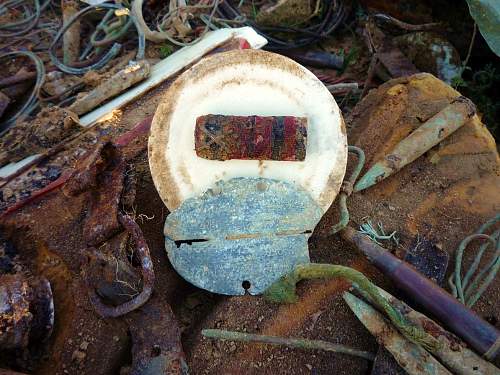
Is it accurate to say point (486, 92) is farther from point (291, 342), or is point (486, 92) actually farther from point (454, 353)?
point (291, 342)

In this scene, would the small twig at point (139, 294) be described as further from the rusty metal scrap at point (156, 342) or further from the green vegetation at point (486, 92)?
the green vegetation at point (486, 92)

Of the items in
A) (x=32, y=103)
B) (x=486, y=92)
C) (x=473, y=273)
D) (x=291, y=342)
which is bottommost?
(x=32, y=103)

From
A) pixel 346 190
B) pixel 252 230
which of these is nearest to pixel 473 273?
pixel 346 190

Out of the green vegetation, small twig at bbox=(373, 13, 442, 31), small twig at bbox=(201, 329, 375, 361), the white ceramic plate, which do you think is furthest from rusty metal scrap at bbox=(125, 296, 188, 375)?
small twig at bbox=(373, 13, 442, 31)

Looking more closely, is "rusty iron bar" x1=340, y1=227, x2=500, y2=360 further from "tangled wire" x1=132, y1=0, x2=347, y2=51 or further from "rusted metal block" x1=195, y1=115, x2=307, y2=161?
"tangled wire" x1=132, y1=0, x2=347, y2=51

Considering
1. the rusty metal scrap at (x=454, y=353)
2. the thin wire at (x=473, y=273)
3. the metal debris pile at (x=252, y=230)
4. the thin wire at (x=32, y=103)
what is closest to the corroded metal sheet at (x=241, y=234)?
the metal debris pile at (x=252, y=230)

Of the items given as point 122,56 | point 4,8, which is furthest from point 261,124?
point 4,8
